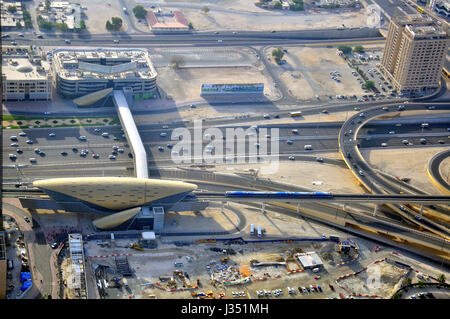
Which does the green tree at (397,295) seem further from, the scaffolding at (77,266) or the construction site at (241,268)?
the scaffolding at (77,266)

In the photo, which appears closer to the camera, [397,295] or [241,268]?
[397,295]

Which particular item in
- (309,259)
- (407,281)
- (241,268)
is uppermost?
(407,281)

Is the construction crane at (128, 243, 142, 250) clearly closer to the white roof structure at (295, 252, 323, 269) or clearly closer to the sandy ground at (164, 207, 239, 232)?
the sandy ground at (164, 207, 239, 232)

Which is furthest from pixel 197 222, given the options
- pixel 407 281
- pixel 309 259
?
Answer: pixel 407 281

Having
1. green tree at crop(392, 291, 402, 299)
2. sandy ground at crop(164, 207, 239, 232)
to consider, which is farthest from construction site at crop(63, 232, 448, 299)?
sandy ground at crop(164, 207, 239, 232)

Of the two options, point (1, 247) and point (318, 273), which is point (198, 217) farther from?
point (1, 247)

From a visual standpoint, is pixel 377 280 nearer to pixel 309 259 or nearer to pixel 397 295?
pixel 397 295

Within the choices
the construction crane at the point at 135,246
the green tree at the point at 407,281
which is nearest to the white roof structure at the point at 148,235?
the construction crane at the point at 135,246
